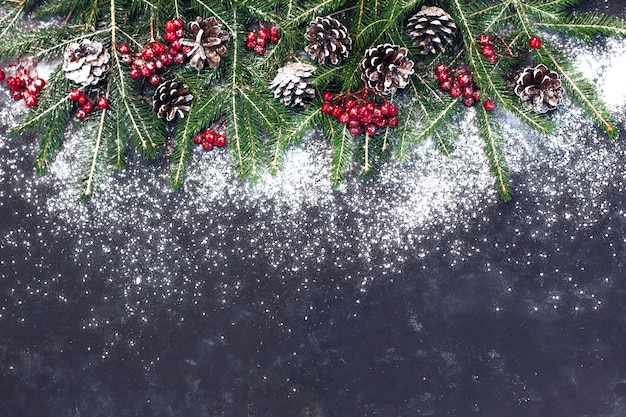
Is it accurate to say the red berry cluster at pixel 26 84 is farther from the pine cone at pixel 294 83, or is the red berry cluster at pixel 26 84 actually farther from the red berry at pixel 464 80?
the red berry at pixel 464 80

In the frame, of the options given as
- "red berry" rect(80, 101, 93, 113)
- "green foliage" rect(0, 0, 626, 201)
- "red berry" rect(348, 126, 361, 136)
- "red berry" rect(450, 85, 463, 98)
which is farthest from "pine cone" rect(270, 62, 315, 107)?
"red berry" rect(80, 101, 93, 113)

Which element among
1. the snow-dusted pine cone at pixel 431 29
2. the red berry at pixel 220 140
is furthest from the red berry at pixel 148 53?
the snow-dusted pine cone at pixel 431 29

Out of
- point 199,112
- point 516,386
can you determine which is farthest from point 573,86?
point 199,112

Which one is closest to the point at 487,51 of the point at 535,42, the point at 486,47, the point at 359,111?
the point at 486,47

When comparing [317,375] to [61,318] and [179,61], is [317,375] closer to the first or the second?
[61,318]

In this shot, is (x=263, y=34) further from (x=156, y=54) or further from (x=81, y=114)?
(x=81, y=114)

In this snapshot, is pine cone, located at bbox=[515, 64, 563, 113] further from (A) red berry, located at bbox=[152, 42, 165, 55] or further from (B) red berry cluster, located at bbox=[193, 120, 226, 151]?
(A) red berry, located at bbox=[152, 42, 165, 55]
